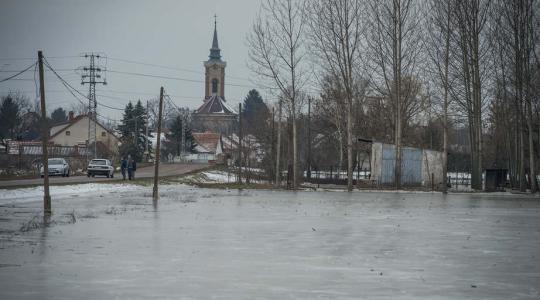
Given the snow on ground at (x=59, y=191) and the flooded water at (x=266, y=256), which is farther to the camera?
the snow on ground at (x=59, y=191)

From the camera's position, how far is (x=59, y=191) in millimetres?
39438

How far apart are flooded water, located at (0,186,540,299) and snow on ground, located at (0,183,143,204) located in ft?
22.2

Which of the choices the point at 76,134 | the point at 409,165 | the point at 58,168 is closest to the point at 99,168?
the point at 58,168

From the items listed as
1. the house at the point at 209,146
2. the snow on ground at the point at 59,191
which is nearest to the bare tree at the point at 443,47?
the snow on ground at the point at 59,191

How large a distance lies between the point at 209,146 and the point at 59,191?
121m

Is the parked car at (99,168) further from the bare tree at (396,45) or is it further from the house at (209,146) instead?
the house at (209,146)

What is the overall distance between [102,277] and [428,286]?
515cm

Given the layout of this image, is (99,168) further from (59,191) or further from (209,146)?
(209,146)

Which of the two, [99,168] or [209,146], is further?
[209,146]

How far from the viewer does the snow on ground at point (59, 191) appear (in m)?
33.9

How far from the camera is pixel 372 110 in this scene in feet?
264

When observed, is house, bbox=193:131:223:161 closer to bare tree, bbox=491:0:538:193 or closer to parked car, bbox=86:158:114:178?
parked car, bbox=86:158:114:178

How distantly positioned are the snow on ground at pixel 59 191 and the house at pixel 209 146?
106031mm

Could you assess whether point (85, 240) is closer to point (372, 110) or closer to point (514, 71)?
point (514, 71)
